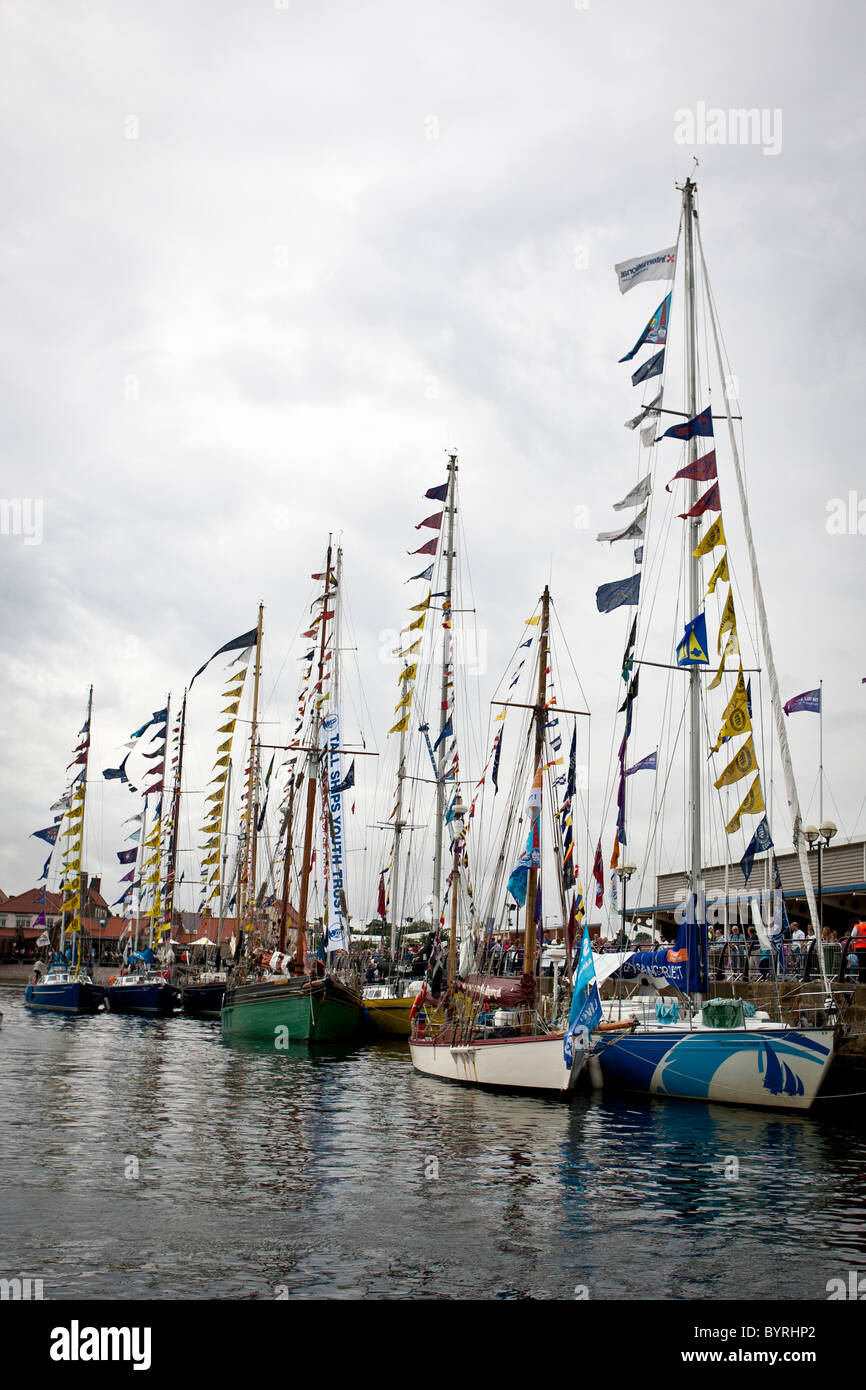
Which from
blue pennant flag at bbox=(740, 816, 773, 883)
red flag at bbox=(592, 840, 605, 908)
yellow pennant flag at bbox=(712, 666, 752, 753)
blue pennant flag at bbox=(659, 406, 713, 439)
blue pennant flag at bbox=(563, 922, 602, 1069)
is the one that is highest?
blue pennant flag at bbox=(659, 406, 713, 439)

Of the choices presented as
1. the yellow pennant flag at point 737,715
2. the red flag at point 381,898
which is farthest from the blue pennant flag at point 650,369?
the red flag at point 381,898

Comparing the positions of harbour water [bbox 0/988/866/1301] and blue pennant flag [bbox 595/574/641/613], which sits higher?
blue pennant flag [bbox 595/574/641/613]

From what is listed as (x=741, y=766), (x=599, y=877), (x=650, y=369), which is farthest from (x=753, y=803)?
(x=650, y=369)

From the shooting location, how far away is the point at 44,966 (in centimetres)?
7244

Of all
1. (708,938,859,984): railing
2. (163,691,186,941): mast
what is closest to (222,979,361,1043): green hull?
(708,938,859,984): railing

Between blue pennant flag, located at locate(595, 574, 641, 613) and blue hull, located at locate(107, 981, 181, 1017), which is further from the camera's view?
blue hull, located at locate(107, 981, 181, 1017)

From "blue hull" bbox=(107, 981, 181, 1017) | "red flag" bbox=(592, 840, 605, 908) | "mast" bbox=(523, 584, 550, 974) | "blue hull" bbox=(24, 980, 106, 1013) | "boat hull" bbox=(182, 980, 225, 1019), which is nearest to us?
"mast" bbox=(523, 584, 550, 974)

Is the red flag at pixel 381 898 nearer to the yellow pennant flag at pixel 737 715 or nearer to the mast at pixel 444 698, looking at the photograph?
the mast at pixel 444 698

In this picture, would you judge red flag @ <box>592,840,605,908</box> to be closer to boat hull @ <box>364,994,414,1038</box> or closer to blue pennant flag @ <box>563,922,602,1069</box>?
blue pennant flag @ <box>563,922,602,1069</box>

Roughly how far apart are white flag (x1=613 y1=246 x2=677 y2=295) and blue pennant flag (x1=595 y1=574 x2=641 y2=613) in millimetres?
8128

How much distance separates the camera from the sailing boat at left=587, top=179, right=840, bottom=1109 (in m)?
22.6

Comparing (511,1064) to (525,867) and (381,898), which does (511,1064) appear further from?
(381,898)
